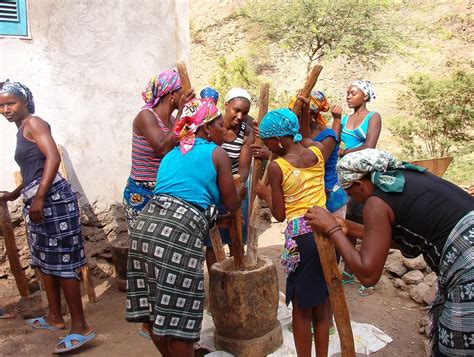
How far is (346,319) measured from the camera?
7.48ft

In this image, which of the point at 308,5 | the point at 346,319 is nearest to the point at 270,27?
the point at 308,5

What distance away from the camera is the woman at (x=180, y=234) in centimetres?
248

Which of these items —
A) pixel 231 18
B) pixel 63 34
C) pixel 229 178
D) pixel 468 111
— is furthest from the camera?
pixel 231 18

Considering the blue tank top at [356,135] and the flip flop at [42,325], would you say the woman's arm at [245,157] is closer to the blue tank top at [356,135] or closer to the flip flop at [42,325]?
the blue tank top at [356,135]

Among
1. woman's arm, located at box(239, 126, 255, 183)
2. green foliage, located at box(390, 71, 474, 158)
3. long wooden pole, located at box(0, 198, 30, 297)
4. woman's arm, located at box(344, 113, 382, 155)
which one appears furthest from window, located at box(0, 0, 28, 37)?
green foliage, located at box(390, 71, 474, 158)

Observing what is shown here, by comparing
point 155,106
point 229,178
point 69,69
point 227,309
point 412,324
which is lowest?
point 412,324

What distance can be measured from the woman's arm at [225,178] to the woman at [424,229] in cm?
77

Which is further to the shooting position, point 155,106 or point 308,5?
point 308,5

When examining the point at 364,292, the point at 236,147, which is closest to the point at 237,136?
the point at 236,147

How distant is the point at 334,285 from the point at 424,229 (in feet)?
1.74

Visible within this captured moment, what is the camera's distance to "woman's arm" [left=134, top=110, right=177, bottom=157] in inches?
128

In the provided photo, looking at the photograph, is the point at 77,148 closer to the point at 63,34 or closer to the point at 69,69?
the point at 69,69

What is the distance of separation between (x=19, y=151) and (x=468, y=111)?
27.8 ft

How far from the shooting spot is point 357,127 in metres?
4.50
